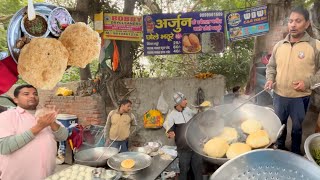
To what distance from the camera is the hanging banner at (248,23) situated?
19.0 feet

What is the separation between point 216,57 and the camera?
29.0 ft

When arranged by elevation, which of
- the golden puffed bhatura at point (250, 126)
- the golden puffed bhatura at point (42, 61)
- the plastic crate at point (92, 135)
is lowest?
Answer: the plastic crate at point (92, 135)

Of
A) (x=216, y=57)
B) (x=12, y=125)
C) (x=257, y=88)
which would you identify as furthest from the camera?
(x=216, y=57)

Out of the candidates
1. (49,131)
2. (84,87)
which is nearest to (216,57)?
(84,87)

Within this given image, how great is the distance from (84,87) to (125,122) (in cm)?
234

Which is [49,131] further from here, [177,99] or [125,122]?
[125,122]

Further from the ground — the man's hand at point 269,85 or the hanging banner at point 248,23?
the hanging banner at point 248,23

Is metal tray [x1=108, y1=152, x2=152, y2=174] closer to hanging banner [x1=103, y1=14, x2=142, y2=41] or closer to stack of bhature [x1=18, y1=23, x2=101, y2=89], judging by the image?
stack of bhature [x1=18, y1=23, x2=101, y2=89]

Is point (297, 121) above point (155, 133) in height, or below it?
above

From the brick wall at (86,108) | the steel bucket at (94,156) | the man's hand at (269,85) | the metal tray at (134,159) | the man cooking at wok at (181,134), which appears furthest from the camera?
the brick wall at (86,108)

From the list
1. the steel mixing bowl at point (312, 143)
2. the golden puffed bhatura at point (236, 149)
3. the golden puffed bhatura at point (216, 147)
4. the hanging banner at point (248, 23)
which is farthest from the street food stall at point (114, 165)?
the hanging banner at point (248, 23)

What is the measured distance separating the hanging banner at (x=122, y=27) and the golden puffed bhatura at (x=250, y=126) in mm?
4627

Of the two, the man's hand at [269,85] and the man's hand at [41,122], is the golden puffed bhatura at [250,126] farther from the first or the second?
the man's hand at [41,122]

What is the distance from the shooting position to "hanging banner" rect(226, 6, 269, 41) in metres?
5.79
